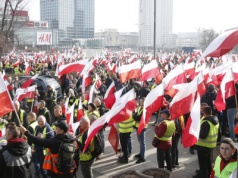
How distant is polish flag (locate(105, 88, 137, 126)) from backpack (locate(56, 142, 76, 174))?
95 cm

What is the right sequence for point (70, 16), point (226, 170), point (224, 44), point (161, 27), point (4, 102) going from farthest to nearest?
point (161, 27) → point (70, 16) → point (4, 102) → point (224, 44) → point (226, 170)

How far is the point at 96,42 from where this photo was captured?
339ft

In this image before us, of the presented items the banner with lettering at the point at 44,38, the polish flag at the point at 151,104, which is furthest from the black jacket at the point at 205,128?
the banner with lettering at the point at 44,38

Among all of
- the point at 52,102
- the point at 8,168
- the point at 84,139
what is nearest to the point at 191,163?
the point at 84,139

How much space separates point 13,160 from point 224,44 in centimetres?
363

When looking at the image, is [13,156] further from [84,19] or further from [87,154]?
[84,19]

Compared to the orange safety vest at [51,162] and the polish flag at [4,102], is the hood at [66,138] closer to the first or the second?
the orange safety vest at [51,162]

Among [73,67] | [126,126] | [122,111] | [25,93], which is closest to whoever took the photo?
[122,111]

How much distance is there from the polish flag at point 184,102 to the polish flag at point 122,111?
2.70ft

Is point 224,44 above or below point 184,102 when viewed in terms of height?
above

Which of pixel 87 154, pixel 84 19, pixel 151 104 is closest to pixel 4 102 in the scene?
pixel 87 154

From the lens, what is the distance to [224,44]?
5031 mm

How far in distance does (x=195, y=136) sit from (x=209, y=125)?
3.64 feet

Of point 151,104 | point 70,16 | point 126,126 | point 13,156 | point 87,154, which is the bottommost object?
point 87,154
